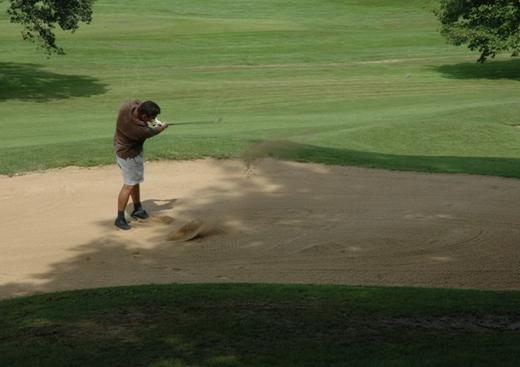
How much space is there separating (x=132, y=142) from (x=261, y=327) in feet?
20.3

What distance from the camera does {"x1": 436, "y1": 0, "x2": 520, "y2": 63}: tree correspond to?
1336 inches

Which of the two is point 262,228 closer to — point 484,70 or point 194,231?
point 194,231

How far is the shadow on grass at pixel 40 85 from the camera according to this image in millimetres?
34844

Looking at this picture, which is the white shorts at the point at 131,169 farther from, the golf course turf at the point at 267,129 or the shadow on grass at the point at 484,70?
the shadow on grass at the point at 484,70

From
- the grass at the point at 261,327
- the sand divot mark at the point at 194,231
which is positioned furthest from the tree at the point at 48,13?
the grass at the point at 261,327

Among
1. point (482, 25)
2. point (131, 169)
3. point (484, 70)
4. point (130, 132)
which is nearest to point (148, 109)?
point (130, 132)

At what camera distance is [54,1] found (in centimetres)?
3316

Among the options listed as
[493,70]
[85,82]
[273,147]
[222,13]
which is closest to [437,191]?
[273,147]

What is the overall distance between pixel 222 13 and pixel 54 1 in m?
30.1

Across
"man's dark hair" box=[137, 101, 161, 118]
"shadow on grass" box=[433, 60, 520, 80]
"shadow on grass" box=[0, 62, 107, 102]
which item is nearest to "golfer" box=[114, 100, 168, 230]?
"man's dark hair" box=[137, 101, 161, 118]

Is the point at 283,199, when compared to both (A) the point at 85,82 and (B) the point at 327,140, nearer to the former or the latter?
(B) the point at 327,140

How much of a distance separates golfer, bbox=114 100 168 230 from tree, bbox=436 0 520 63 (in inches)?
887

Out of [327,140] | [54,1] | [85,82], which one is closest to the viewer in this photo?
[327,140]

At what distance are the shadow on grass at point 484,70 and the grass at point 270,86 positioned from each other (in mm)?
161
